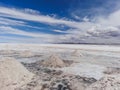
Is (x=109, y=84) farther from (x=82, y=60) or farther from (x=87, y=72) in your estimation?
(x=82, y=60)

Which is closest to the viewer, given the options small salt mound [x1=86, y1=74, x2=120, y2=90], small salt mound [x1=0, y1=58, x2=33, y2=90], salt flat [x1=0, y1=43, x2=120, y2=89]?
small salt mound [x1=86, y1=74, x2=120, y2=90]

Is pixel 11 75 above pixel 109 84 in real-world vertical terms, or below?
below


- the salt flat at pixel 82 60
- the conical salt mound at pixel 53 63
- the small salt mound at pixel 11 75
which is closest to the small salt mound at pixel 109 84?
the salt flat at pixel 82 60

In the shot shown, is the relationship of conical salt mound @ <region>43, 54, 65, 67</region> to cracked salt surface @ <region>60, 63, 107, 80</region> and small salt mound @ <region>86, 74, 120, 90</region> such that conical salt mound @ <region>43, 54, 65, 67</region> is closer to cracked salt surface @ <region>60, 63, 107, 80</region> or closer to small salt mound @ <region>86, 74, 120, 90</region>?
cracked salt surface @ <region>60, 63, 107, 80</region>

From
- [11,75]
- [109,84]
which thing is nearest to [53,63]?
[11,75]

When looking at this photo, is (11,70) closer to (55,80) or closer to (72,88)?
(55,80)

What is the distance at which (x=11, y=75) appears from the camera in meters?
8.81

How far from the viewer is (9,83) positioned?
8.20 m

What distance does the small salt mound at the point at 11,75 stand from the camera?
26.6 feet

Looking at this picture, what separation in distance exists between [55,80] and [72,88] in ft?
4.83

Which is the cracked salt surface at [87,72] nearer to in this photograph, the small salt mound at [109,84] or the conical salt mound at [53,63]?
the conical salt mound at [53,63]

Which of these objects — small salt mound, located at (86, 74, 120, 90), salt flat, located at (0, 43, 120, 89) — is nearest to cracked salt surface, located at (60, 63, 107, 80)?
salt flat, located at (0, 43, 120, 89)

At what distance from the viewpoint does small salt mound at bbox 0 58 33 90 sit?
8102mm

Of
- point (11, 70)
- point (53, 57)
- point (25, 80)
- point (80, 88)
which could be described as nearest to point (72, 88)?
point (80, 88)
